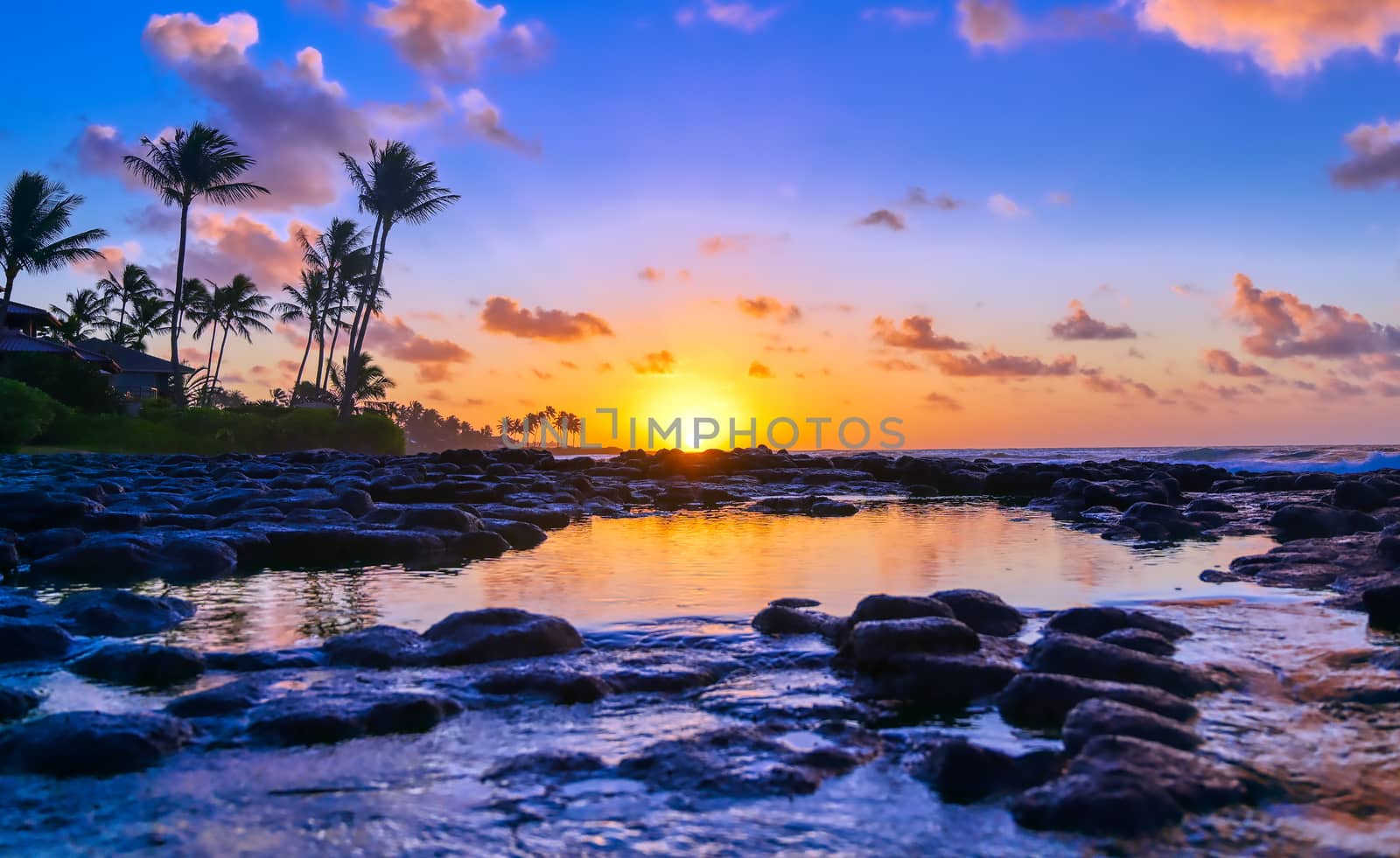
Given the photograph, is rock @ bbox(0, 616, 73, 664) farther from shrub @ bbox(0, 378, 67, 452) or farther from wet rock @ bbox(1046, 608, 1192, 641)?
shrub @ bbox(0, 378, 67, 452)

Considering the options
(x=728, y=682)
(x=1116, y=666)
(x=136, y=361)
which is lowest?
(x=728, y=682)

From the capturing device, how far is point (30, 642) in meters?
4.33

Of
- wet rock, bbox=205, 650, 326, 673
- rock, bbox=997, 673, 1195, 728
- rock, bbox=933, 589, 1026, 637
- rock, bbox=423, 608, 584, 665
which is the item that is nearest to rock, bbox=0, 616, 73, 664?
wet rock, bbox=205, 650, 326, 673

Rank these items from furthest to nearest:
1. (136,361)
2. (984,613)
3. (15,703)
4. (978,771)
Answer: (136,361)
(984,613)
(15,703)
(978,771)

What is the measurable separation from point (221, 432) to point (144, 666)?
33.9m

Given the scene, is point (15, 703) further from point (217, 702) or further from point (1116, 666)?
point (1116, 666)

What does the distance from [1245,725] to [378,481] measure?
11548mm

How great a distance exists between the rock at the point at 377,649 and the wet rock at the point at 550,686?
54cm

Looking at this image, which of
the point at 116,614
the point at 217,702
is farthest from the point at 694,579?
the point at 217,702

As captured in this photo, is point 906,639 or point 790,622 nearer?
point 906,639

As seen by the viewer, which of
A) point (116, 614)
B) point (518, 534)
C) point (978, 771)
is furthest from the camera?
point (518, 534)

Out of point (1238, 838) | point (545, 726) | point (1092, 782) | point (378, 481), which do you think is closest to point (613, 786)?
point (545, 726)

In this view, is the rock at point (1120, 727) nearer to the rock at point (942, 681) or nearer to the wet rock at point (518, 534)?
the rock at point (942, 681)

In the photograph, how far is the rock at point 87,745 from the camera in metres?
2.91
